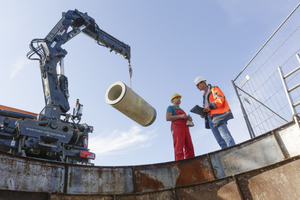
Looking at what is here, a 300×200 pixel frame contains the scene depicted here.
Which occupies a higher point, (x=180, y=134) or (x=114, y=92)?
(x=114, y=92)

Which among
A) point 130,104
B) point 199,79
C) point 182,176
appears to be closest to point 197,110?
point 199,79

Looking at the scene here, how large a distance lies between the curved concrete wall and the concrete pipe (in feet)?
4.17

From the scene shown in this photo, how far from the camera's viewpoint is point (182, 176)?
12.9 ft

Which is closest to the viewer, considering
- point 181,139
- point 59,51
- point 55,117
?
point 181,139

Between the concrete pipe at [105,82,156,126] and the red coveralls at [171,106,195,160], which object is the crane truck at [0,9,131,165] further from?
the red coveralls at [171,106,195,160]

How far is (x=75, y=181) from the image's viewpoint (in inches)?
141

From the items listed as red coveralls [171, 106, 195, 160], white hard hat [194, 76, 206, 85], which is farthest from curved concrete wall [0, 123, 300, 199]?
white hard hat [194, 76, 206, 85]

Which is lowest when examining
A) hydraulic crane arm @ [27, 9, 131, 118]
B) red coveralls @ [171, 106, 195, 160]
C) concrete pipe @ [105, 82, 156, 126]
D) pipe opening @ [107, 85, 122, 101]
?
red coveralls @ [171, 106, 195, 160]

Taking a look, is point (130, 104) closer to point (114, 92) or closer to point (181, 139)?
point (114, 92)

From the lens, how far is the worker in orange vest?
449cm

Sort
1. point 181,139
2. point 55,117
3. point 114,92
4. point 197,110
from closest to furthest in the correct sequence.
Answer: point 181,139
point 197,110
point 114,92
point 55,117

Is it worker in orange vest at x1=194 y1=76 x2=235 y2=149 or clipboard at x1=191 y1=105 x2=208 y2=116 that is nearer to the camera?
worker in orange vest at x1=194 y1=76 x2=235 y2=149

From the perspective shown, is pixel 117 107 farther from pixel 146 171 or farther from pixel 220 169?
pixel 220 169

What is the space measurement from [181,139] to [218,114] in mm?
885
